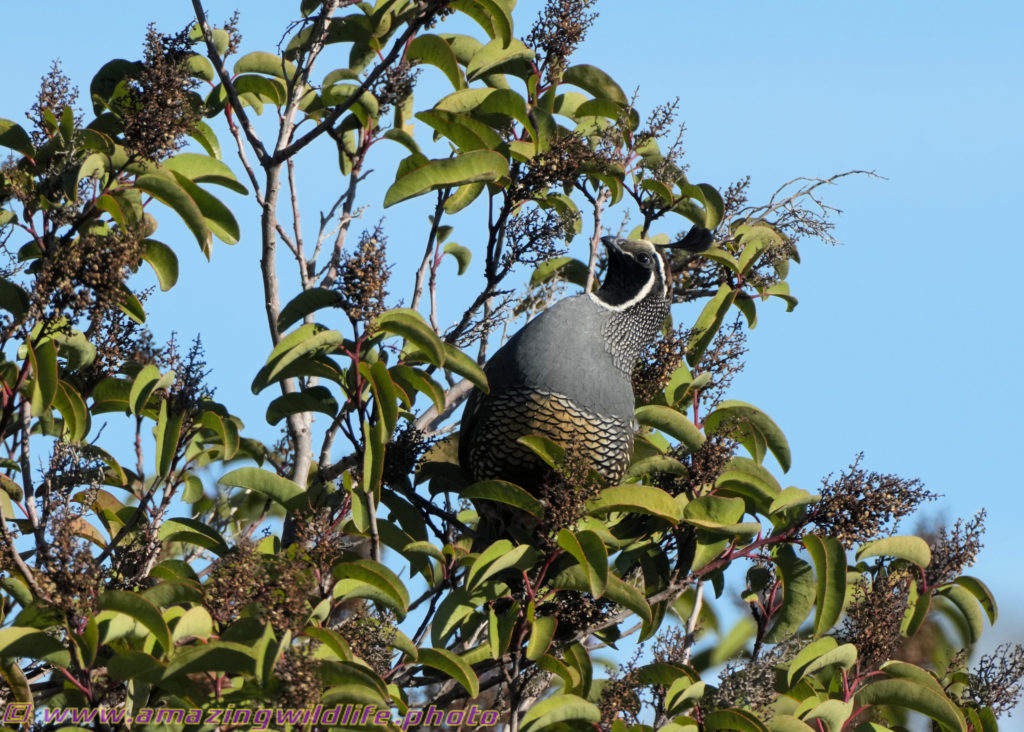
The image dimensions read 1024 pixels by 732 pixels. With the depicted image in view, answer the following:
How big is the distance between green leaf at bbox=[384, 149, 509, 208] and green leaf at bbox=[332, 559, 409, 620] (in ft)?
3.38

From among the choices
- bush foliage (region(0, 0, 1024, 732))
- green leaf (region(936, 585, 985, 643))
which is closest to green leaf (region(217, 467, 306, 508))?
bush foliage (region(0, 0, 1024, 732))

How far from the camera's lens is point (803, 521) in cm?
390

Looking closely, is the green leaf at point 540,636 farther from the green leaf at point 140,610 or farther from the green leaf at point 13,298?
the green leaf at point 13,298

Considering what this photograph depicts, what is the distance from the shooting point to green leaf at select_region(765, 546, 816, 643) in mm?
4066

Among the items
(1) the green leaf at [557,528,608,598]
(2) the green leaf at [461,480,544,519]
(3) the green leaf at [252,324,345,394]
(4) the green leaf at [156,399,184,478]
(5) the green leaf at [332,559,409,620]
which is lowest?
(5) the green leaf at [332,559,409,620]

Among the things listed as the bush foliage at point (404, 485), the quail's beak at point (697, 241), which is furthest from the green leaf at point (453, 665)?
the quail's beak at point (697, 241)

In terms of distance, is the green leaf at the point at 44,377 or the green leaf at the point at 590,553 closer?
the green leaf at the point at 590,553

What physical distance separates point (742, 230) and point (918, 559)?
1491 mm

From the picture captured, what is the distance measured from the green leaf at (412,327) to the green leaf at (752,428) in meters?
1.08

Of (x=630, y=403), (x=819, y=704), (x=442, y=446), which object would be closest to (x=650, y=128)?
(x=630, y=403)

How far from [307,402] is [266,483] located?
0.26 m

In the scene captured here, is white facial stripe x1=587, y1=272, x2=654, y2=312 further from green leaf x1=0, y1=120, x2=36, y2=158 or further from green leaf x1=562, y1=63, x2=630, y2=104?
green leaf x1=0, y1=120, x2=36, y2=158

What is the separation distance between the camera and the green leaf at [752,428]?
4.40 metres

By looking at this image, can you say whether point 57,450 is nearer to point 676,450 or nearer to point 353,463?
point 353,463
